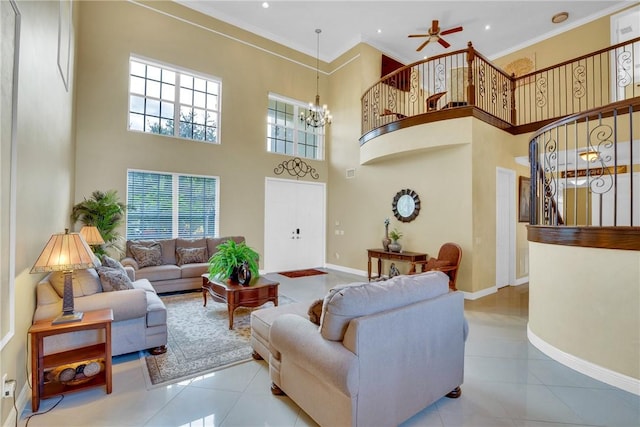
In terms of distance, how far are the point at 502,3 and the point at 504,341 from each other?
6564 mm

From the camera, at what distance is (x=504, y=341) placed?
3.43 meters

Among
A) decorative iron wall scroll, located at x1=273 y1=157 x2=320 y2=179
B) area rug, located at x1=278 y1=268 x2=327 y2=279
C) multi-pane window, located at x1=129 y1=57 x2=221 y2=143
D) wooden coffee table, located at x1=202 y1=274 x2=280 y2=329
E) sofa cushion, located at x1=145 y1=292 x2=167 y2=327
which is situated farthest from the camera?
decorative iron wall scroll, located at x1=273 y1=157 x2=320 y2=179

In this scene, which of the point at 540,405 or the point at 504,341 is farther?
the point at 504,341

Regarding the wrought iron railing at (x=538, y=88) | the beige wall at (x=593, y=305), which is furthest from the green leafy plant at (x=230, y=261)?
the wrought iron railing at (x=538, y=88)

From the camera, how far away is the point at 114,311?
2758mm

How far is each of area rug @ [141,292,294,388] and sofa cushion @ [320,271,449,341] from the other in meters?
1.53

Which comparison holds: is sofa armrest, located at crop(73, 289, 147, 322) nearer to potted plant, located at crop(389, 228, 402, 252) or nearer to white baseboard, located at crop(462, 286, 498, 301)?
potted plant, located at crop(389, 228, 402, 252)

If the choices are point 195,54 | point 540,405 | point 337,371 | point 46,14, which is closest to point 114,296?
point 337,371

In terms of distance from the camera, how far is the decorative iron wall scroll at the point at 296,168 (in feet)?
24.7

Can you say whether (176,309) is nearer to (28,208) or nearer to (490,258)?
(28,208)

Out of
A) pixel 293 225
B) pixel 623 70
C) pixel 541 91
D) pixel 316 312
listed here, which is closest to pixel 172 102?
pixel 293 225

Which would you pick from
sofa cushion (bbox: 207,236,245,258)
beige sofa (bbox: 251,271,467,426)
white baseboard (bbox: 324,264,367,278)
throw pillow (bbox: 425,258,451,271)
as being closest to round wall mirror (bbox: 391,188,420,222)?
throw pillow (bbox: 425,258,451,271)

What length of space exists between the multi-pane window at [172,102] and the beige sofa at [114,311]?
4037 mm

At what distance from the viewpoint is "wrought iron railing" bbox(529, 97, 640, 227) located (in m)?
2.76
